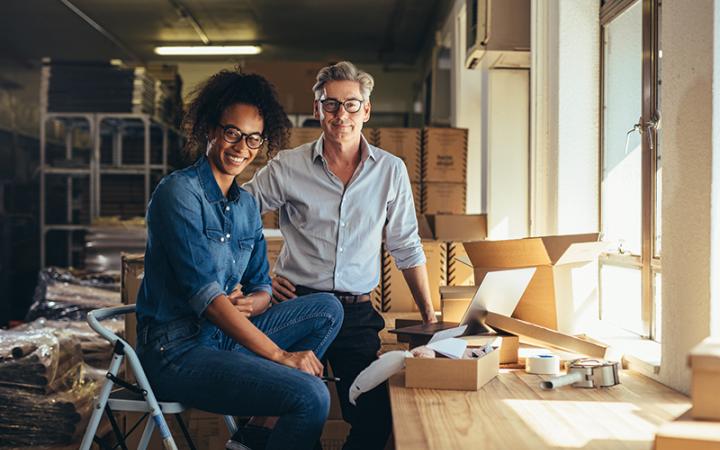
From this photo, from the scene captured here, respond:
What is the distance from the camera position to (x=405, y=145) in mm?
5305

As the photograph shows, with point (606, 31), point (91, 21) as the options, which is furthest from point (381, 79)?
point (606, 31)

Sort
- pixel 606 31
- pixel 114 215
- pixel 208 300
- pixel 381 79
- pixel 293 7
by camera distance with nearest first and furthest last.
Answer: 1. pixel 208 300
2. pixel 606 31
3. pixel 114 215
4. pixel 293 7
5. pixel 381 79

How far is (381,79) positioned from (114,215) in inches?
229

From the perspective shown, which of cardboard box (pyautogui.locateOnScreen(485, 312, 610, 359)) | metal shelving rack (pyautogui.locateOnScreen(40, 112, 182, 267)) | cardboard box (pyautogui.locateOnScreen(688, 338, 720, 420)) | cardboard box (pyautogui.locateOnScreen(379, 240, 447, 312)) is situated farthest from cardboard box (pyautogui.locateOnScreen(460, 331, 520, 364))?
metal shelving rack (pyautogui.locateOnScreen(40, 112, 182, 267))

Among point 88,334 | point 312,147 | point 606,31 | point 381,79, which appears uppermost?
point 381,79

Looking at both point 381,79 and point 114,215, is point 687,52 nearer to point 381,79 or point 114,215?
point 114,215

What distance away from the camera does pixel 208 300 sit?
6.88 ft

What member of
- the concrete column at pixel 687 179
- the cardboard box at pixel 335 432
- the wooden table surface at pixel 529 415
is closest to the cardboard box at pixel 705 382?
the wooden table surface at pixel 529 415

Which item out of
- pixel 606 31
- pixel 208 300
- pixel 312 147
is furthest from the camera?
pixel 606 31

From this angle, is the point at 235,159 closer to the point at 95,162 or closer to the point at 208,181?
the point at 208,181

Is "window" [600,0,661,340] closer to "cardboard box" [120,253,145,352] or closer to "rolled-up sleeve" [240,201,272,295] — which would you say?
"rolled-up sleeve" [240,201,272,295]

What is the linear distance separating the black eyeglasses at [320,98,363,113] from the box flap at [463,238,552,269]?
0.67 metres

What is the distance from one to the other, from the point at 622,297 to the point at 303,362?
5.36ft

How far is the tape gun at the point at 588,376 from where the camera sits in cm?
205
